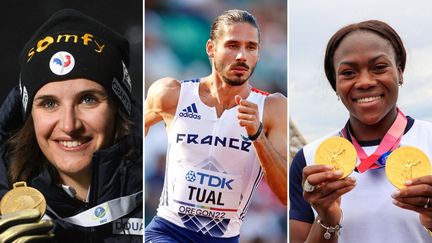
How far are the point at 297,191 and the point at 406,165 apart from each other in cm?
82

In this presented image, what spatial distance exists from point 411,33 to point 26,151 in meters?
3.14

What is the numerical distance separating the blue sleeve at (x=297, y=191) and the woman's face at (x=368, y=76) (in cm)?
53

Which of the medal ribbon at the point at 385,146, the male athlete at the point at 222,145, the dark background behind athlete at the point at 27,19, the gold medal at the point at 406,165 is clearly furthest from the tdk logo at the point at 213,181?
the dark background behind athlete at the point at 27,19

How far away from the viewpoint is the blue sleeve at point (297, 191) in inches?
209

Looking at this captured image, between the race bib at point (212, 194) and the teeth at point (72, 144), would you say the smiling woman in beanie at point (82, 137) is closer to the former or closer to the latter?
the teeth at point (72, 144)

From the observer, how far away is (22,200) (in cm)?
578

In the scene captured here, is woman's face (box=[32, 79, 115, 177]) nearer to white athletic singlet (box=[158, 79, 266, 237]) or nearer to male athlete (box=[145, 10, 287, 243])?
male athlete (box=[145, 10, 287, 243])

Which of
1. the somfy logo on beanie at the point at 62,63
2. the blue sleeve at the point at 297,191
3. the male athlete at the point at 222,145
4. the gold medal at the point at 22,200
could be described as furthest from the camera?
the somfy logo on beanie at the point at 62,63

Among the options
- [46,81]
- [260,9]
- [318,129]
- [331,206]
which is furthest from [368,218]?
[46,81]

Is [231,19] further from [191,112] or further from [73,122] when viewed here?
[73,122]

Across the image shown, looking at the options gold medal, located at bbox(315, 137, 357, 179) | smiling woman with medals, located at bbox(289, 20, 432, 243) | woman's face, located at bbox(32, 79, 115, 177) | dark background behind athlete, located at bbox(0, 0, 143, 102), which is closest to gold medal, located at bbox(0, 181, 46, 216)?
woman's face, located at bbox(32, 79, 115, 177)

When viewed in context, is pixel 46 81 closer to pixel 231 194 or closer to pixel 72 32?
pixel 72 32

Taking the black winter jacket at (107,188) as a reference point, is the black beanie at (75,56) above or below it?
above

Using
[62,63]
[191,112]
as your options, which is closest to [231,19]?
[191,112]
